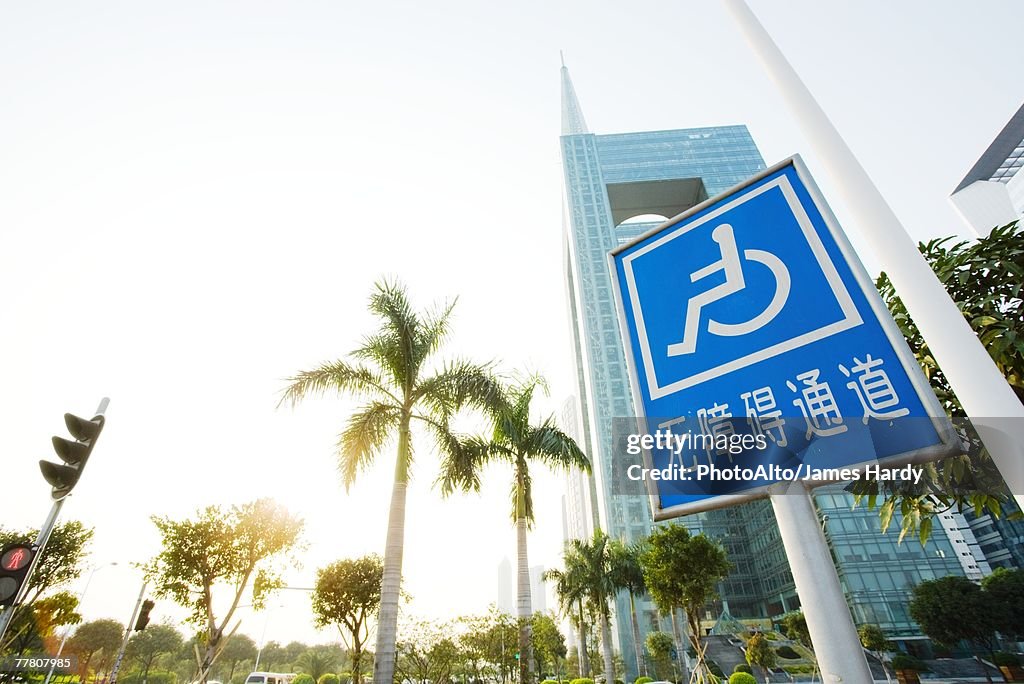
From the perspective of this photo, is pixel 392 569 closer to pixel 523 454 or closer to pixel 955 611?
pixel 523 454

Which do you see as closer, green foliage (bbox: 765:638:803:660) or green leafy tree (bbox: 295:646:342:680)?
green foliage (bbox: 765:638:803:660)

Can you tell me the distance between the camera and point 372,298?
463 inches

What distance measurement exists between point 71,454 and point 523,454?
11.4 metres

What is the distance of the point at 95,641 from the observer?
4178 cm

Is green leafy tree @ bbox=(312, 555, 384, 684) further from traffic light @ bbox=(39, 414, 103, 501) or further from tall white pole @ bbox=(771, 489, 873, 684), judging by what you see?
tall white pole @ bbox=(771, 489, 873, 684)

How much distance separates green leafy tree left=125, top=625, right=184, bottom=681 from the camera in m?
47.4

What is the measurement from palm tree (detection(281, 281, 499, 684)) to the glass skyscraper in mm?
22283

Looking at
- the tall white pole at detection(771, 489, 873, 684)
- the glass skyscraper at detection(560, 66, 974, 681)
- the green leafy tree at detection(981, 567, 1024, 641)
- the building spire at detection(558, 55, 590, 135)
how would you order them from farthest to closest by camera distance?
the building spire at detection(558, 55, 590, 135) < the glass skyscraper at detection(560, 66, 974, 681) < the green leafy tree at detection(981, 567, 1024, 641) < the tall white pole at detection(771, 489, 873, 684)

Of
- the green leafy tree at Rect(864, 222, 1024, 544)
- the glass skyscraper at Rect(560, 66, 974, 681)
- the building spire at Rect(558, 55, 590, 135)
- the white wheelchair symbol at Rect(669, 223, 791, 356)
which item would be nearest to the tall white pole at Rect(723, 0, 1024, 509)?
the white wheelchair symbol at Rect(669, 223, 791, 356)

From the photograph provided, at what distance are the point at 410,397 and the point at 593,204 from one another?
7332cm

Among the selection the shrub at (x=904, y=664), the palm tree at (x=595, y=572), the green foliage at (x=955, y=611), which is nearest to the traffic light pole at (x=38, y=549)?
the palm tree at (x=595, y=572)

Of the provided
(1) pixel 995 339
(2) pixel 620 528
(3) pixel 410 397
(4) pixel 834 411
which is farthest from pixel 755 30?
(2) pixel 620 528

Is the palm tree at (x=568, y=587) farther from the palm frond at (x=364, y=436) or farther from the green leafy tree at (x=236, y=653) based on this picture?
the green leafy tree at (x=236, y=653)

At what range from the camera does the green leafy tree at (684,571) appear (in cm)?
1952
